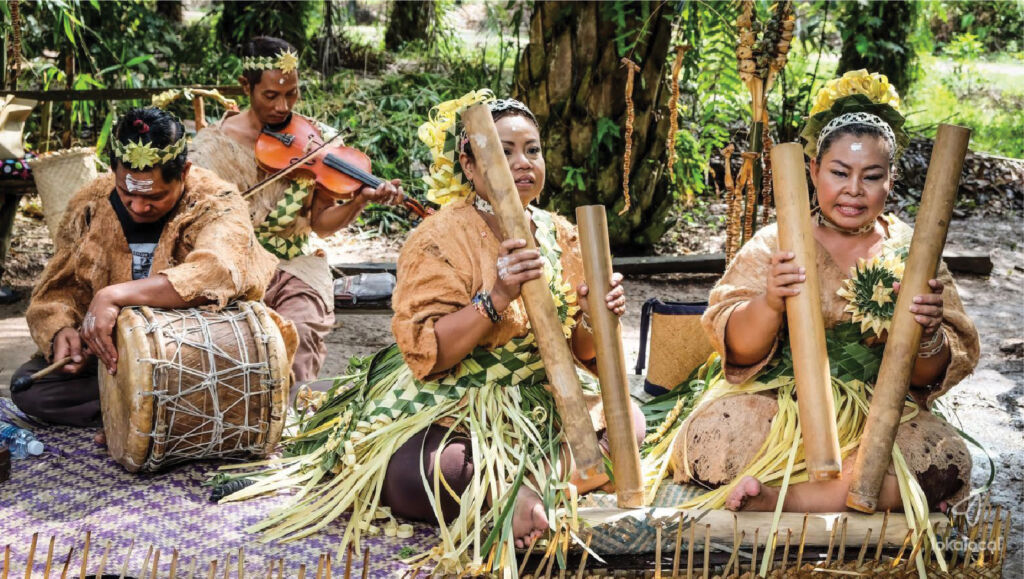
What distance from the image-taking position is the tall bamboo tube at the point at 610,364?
2.88 meters

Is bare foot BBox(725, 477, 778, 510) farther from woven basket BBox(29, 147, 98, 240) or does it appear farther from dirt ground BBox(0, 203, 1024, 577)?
woven basket BBox(29, 147, 98, 240)

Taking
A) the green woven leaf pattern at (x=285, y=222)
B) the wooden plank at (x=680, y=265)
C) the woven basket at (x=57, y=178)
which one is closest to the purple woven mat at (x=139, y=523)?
the green woven leaf pattern at (x=285, y=222)

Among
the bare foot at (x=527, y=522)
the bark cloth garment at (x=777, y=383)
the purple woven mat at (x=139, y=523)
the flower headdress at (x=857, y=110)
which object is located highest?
the flower headdress at (x=857, y=110)

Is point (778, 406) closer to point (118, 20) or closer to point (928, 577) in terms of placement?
point (928, 577)

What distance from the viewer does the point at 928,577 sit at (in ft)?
9.00

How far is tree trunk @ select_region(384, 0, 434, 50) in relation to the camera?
11.6 meters

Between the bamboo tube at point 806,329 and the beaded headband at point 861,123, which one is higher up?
the beaded headband at point 861,123

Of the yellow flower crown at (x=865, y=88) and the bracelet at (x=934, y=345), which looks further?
the yellow flower crown at (x=865, y=88)

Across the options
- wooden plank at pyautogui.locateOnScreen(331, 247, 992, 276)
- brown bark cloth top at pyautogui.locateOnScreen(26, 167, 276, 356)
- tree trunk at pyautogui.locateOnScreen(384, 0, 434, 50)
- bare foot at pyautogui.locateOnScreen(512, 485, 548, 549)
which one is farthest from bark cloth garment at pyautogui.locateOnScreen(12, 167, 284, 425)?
tree trunk at pyautogui.locateOnScreen(384, 0, 434, 50)

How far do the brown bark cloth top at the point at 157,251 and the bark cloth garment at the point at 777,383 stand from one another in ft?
5.60

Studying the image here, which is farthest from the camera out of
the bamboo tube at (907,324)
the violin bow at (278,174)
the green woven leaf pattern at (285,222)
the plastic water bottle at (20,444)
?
the green woven leaf pattern at (285,222)

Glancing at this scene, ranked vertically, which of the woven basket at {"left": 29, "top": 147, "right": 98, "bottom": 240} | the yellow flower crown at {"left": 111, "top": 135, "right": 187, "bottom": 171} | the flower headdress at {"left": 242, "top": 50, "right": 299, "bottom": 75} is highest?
the flower headdress at {"left": 242, "top": 50, "right": 299, "bottom": 75}

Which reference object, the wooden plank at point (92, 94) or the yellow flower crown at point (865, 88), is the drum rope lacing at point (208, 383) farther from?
the wooden plank at point (92, 94)

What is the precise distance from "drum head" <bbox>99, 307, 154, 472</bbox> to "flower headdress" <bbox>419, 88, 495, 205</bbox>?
107 cm
